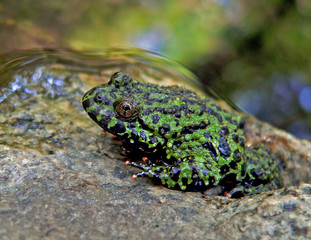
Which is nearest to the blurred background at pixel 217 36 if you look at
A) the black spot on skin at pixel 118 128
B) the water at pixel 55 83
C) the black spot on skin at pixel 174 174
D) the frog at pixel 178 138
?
the water at pixel 55 83

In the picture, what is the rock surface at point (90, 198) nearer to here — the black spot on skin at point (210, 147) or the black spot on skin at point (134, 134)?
the black spot on skin at point (134, 134)

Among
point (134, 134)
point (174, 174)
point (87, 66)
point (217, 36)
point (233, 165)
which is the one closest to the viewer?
point (174, 174)

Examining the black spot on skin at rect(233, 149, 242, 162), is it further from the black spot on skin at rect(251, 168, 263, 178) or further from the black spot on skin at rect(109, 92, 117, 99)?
the black spot on skin at rect(109, 92, 117, 99)

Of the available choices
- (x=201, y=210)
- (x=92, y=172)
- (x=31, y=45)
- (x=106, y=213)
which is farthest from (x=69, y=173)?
(x=31, y=45)

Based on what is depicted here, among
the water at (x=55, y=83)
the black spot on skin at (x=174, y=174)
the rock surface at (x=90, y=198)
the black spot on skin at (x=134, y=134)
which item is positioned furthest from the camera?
the water at (x=55, y=83)

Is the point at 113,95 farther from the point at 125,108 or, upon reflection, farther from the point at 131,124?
the point at 131,124

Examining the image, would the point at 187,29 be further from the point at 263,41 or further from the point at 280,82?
the point at 280,82

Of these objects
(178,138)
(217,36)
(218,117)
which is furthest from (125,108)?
(217,36)
